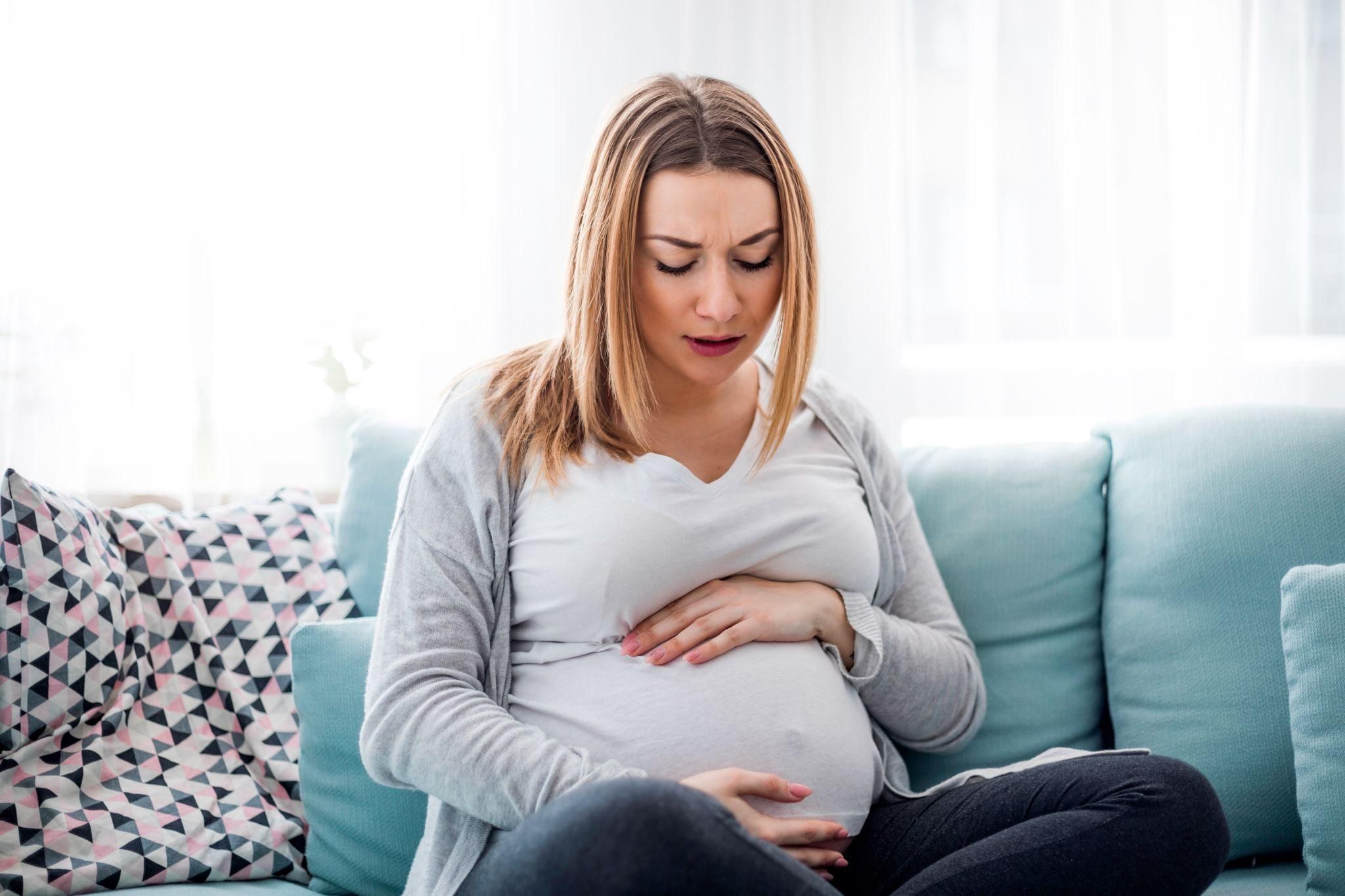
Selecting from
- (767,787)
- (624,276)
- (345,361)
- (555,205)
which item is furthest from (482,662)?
(555,205)

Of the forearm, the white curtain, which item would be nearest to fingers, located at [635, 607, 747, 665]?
the forearm

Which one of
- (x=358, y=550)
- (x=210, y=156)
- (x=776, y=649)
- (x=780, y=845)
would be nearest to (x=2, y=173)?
(x=210, y=156)

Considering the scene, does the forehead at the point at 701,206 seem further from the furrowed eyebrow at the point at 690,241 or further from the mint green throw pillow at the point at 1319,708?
the mint green throw pillow at the point at 1319,708

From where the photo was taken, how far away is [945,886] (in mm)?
992

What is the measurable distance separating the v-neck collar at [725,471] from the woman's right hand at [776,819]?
295mm

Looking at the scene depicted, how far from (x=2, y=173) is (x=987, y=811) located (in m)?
1.71

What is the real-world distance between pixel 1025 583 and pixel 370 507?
0.89 m

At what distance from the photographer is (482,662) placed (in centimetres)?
115

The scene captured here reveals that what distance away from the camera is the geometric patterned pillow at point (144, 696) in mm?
1279

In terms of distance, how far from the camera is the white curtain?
73.3 inches

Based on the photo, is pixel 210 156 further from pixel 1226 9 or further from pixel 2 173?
pixel 1226 9

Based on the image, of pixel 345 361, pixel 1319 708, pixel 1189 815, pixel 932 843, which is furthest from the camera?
pixel 345 361

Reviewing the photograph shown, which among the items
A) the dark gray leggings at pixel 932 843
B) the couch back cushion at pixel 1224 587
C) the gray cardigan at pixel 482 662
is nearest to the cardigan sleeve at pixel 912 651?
the gray cardigan at pixel 482 662

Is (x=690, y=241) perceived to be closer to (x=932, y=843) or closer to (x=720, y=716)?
(x=720, y=716)
